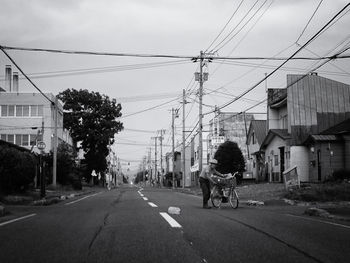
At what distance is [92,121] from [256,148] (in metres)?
28.3

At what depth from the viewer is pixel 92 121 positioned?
228ft

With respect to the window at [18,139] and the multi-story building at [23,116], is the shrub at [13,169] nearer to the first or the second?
the multi-story building at [23,116]

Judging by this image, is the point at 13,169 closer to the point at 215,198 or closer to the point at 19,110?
the point at 215,198

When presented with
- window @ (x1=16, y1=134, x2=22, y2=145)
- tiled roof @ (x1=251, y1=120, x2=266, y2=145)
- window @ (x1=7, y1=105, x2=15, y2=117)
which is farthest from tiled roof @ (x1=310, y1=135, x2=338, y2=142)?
window @ (x1=7, y1=105, x2=15, y2=117)

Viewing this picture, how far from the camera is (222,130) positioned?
2758 inches

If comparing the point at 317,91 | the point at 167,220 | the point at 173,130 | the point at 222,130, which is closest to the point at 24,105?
the point at 173,130

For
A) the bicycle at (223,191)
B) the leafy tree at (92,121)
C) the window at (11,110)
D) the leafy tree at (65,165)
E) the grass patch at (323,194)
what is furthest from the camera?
the leafy tree at (92,121)

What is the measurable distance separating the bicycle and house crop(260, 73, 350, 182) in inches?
869

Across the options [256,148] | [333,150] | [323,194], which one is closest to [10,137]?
[256,148]

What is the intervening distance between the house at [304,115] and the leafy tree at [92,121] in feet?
104

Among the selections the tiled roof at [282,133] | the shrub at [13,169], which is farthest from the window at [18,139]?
the tiled roof at [282,133]

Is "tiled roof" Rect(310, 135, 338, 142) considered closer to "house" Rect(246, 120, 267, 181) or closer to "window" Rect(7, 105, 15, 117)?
"house" Rect(246, 120, 267, 181)

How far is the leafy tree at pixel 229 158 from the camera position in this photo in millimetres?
48312

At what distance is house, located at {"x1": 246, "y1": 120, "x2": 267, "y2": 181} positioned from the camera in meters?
50.2
